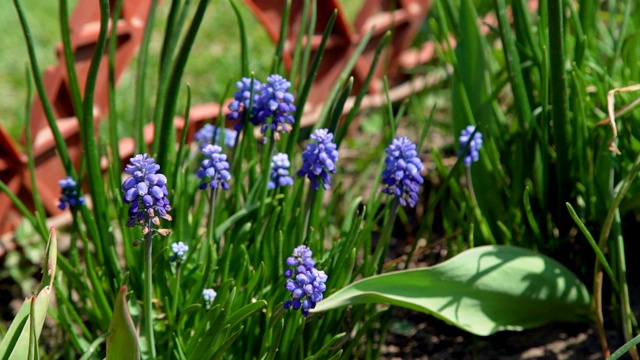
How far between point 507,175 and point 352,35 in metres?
1.07

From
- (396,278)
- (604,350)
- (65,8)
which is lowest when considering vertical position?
(604,350)

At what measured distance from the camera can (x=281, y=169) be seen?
171 centimetres

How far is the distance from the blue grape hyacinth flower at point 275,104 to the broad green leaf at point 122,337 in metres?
0.53

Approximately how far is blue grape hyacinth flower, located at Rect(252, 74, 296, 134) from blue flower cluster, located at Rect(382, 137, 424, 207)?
221 millimetres

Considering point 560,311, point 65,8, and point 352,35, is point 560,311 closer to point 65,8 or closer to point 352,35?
Answer: point 65,8

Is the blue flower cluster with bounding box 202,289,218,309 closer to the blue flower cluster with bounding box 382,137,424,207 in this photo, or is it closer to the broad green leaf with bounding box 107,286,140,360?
the broad green leaf with bounding box 107,286,140,360

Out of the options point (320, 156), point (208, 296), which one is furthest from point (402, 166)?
point (208, 296)

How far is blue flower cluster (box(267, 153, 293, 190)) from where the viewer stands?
5.56 feet

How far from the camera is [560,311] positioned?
1.84 meters

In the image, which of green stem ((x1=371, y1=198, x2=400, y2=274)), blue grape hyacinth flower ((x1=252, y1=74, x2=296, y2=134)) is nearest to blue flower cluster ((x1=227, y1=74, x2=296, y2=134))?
blue grape hyacinth flower ((x1=252, y1=74, x2=296, y2=134))

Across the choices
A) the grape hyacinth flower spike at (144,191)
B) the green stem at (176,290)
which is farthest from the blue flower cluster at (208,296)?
the grape hyacinth flower spike at (144,191)

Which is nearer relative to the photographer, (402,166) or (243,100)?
(402,166)

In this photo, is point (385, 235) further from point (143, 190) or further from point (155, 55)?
point (155, 55)

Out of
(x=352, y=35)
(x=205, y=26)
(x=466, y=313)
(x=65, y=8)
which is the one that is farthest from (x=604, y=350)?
(x=205, y=26)
